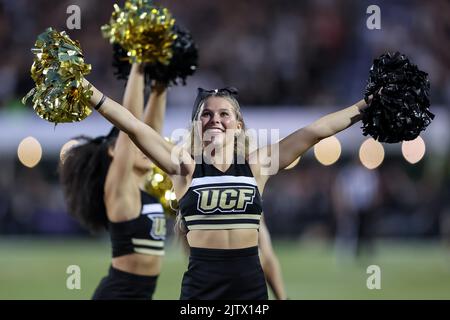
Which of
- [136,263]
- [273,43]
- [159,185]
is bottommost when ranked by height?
[136,263]

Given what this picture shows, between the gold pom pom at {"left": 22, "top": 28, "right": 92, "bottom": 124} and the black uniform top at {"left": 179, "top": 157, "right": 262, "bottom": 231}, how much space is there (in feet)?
2.00

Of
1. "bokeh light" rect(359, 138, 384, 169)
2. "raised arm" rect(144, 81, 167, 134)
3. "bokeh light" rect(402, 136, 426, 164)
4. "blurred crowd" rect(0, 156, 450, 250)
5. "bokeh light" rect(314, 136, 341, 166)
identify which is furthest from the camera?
"bokeh light" rect(314, 136, 341, 166)

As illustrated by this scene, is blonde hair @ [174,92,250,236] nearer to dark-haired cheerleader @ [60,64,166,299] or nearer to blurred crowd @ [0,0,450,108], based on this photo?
dark-haired cheerleader @ [60,64,166,299]

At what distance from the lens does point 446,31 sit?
672 inches

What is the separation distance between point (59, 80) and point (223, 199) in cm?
89

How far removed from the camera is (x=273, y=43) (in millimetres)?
18031

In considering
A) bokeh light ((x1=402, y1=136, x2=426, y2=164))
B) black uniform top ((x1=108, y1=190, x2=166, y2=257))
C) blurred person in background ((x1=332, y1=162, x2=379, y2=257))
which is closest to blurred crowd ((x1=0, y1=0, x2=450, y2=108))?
bokeh light ((x1=402, y1=136, x2=426, y2=164))

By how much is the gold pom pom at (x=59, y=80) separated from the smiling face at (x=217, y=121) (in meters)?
0.52

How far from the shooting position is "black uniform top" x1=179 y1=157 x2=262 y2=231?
12.7 feet

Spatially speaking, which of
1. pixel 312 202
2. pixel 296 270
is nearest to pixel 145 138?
pixel 296 270

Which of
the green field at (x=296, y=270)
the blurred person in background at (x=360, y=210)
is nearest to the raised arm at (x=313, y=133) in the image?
the green field at (x=296, y=270)

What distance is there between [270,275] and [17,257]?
9.70 m

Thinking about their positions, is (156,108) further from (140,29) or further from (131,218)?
(140,29)
